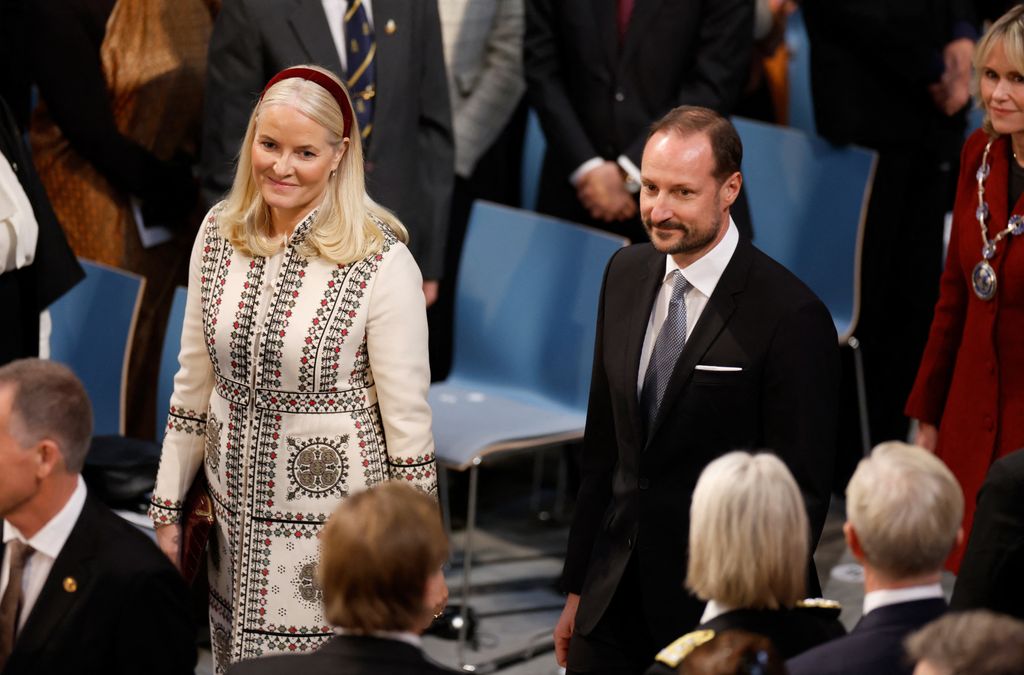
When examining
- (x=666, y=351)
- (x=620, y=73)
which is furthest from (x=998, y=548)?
(x=620, y=73)

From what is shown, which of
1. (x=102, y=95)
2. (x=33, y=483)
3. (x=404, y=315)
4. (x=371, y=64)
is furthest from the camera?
(x=102, y=95)

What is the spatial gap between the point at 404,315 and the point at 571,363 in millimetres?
1897

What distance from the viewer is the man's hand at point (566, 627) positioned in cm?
374

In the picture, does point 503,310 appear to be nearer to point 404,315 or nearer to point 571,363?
point 571,363

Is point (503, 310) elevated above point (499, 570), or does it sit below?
above

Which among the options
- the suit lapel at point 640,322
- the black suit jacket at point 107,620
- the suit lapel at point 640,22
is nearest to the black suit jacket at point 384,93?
the suit lapel at point 640,22

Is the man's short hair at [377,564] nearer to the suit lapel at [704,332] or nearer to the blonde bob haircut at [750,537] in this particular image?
the blonde bob haircut at [750,537]

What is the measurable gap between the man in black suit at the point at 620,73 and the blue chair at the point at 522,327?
266mm

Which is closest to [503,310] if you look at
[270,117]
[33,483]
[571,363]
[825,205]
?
[571,363]

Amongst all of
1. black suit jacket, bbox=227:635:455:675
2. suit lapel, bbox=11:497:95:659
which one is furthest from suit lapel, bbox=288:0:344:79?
black suit jacket, bbox=227:635:455:675

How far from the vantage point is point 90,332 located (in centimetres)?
516

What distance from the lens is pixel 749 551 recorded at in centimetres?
278

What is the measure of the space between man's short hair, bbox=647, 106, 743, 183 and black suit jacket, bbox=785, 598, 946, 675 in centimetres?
110

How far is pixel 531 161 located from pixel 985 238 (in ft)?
8.40
